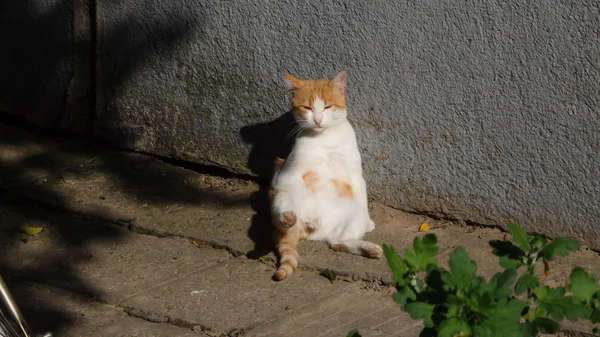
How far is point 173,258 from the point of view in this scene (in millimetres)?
4625

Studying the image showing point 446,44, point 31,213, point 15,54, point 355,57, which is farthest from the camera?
point 15,54

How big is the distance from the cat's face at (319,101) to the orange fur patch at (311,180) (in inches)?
10.7

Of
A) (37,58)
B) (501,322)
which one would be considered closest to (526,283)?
(501,322)

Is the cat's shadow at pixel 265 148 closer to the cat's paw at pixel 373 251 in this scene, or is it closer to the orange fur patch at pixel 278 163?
the orange fur patch at pixel 278 163

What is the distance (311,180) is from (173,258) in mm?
864

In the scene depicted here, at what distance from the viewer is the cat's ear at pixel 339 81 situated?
4.73m

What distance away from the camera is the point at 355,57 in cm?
489

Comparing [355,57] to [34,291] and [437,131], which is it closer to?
[437,131]

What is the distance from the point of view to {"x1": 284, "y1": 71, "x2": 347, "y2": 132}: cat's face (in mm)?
4766

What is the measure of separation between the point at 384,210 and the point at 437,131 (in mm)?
605

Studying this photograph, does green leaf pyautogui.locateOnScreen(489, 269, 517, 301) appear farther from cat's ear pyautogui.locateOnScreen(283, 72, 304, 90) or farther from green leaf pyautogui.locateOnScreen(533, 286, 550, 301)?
cat's ear pyautogui.locateOnScreen(283, 72, 304, 90)

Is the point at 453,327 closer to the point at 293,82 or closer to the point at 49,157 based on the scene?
the point at 293,82

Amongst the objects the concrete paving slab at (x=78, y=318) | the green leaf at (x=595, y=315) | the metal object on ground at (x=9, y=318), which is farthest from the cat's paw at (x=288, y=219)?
the green leaf at (x=595, y=315)

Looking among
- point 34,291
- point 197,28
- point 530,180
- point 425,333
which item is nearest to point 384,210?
point 530,180
